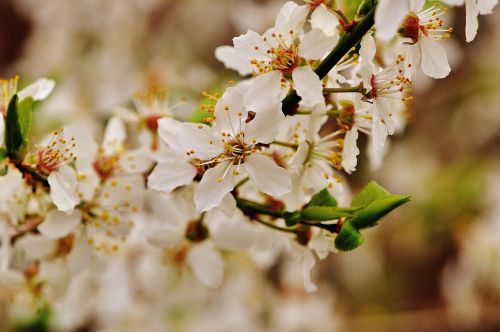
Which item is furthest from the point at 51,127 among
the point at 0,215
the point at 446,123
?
the point at 446,123

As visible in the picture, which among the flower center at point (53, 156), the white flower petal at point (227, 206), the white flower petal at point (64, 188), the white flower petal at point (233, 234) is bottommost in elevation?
the white flower petal at point (233, 234)

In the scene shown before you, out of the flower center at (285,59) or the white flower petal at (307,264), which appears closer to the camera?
the flower center at (285,59)

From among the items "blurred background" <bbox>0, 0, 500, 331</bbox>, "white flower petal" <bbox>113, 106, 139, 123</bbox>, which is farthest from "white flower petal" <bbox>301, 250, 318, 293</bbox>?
"blurred background" <bbox>0, 0, 500, 331</bbox>

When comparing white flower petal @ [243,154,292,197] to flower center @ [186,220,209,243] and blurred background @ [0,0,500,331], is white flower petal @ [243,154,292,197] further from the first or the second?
blurred background @ [0,0,500,331]

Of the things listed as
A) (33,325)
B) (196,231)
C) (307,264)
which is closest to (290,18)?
(307,264)

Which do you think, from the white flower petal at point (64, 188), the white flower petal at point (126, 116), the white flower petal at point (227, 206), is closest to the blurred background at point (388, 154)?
the white flower petal at point (126, 116)

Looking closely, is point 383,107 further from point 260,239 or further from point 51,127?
point 51,127

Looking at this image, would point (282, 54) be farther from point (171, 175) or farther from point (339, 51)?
point (171, 175)

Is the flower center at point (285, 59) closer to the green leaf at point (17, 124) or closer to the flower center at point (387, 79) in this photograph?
the flower center at point (387, 79)
